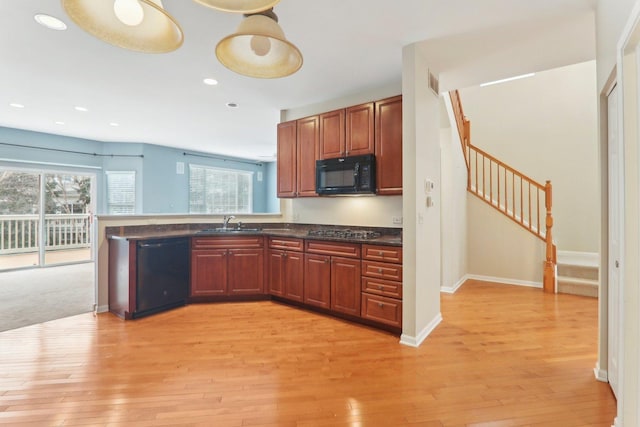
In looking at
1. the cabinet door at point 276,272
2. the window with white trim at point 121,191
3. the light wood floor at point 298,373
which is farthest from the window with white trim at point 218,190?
the light wood floor at point 298,373

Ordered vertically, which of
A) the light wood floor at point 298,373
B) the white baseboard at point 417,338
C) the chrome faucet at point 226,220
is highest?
the chrome faucet at point 226,220

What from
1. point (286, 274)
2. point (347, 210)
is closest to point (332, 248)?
point (286, 274)

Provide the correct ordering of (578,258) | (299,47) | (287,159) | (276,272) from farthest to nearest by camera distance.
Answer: (578,258)
(287,159)
(276,272)
(299,47)

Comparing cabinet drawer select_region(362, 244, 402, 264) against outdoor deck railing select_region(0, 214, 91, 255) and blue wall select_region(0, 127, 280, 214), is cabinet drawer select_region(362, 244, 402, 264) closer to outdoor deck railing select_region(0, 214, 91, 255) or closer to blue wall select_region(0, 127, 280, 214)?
blue wall select_region(0, 127, 280, 214)

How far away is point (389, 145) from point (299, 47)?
1375 millimetres

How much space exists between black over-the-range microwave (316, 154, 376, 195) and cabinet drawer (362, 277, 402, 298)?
1.03m

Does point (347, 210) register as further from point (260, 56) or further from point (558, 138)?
point (558, 138)

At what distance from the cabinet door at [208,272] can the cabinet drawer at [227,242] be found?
2.6 inches

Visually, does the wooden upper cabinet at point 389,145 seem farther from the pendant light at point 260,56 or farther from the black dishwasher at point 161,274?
the black dishwasher at point 161,274

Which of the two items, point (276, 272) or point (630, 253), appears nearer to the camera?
point (630, 253)

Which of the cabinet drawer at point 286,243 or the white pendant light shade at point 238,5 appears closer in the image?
the white pendant light shade at point 238,5

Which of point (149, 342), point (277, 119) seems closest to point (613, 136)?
point (149, 342)

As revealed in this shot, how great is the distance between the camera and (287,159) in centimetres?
443

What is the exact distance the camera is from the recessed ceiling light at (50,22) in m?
2.37
